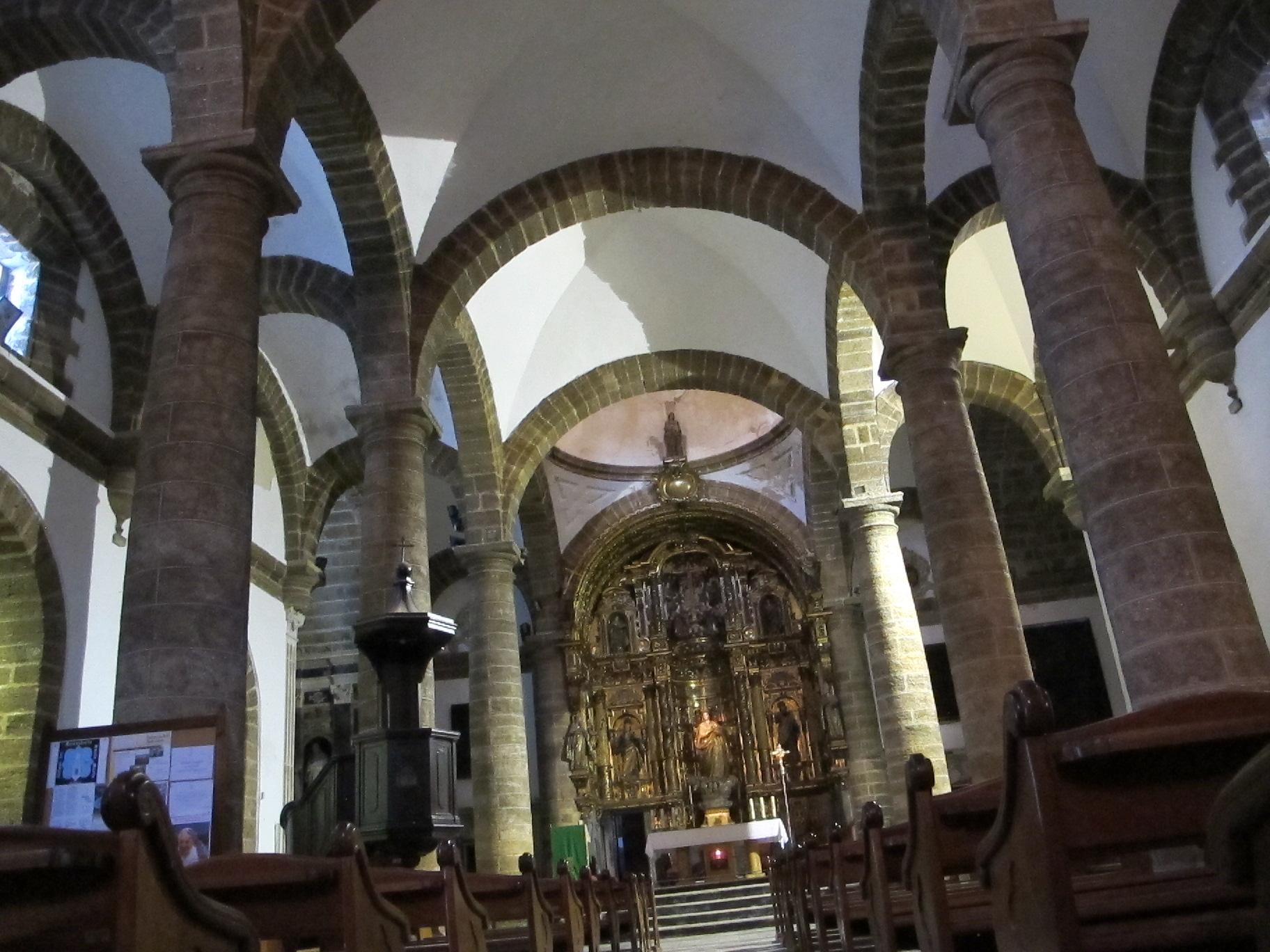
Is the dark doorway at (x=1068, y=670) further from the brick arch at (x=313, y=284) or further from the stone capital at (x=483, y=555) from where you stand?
the brick arch at (x=313, y=284)

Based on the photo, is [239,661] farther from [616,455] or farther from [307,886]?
[616,455]

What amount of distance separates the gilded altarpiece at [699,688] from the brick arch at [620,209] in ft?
30.4

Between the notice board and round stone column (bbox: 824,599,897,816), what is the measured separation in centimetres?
1297

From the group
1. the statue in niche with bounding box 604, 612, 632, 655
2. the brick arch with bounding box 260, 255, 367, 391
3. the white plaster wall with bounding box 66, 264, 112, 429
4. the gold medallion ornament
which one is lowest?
the statue in niche with bounding box 604, 612, 632, 655

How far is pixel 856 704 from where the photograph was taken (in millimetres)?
16672

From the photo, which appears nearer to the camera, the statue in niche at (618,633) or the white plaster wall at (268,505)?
the white plaster wall at (268,505)

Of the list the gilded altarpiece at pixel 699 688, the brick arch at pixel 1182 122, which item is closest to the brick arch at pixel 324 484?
the gilded altarpiece at pixel 699 688

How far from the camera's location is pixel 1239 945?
1828 mm

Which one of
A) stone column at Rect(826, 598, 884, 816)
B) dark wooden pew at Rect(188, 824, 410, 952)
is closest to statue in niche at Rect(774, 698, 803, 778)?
stone column at Rect(826, 598, 884, 816)

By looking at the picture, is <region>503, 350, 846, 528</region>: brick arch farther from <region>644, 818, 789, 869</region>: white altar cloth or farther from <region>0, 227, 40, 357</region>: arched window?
<region>0, 227, 40, 357</region>: arched window

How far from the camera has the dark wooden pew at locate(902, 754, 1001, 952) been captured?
2.52 metres

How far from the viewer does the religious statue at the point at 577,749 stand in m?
17.5

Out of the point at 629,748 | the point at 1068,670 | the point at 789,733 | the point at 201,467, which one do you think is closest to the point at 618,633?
the point at 629,748

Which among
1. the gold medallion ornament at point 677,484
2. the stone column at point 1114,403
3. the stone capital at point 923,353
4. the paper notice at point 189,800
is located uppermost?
the gold medallion ornament at point 677,484
